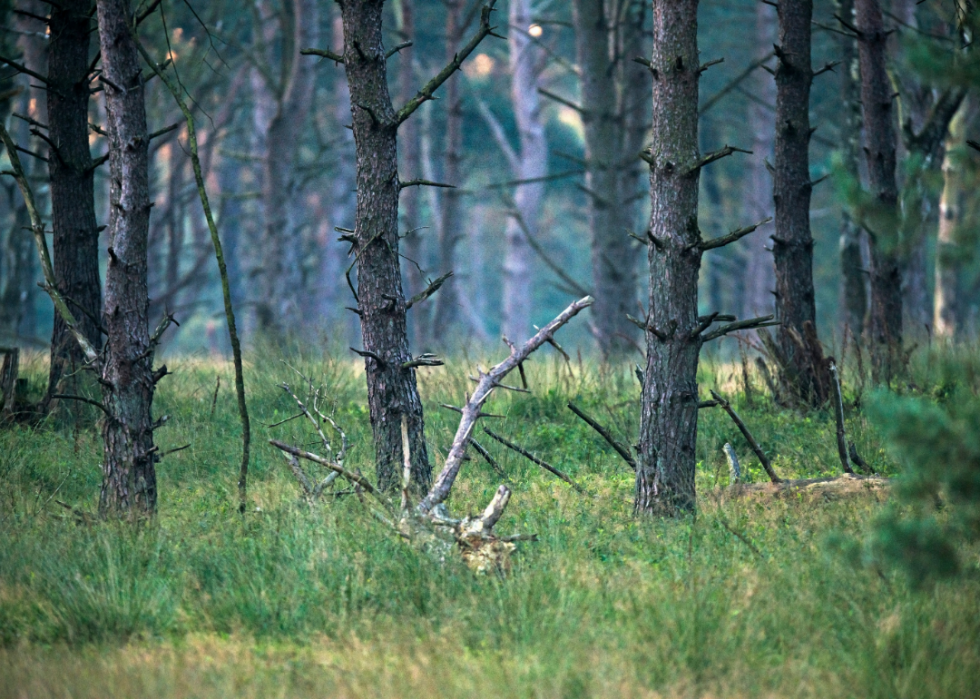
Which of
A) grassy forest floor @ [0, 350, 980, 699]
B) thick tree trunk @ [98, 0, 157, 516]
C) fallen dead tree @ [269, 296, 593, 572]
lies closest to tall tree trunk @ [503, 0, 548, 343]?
grassy forest floor @ [0, 350, 980, 699]

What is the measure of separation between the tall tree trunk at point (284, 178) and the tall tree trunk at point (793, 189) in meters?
7.66

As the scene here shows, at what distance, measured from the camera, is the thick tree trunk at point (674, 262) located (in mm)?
5230

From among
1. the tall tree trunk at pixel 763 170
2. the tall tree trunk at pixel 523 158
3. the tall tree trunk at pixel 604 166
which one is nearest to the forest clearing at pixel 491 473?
the tall tree trunk at pixel 604 166

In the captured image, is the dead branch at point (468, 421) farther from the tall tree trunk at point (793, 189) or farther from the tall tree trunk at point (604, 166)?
the tall tree trunk at point (604, 166)

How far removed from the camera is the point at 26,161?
60.5 ft

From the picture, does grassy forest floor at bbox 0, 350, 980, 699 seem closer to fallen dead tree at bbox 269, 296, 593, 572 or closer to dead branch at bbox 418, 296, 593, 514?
fallen dead tree at bbox 269, 296, 593, 572

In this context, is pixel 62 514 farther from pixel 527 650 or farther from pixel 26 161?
pixel 26 161

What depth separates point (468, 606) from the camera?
4.02 meters

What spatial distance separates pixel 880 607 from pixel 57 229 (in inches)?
279

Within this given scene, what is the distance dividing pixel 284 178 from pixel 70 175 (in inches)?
259

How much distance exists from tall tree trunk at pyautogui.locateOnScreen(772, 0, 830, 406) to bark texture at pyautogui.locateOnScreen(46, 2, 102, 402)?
6.28 meters

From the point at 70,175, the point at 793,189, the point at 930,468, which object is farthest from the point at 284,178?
the point at 930,468

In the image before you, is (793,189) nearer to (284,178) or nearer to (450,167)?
(284,178)

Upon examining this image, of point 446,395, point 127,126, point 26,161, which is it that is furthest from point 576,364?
point 26,161
